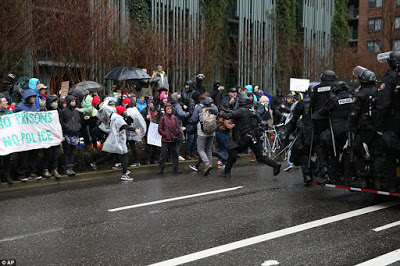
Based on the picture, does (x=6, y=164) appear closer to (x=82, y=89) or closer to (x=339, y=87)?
(x=82, y=89)

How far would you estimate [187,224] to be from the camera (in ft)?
25.0

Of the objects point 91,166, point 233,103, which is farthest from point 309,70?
point 91,166

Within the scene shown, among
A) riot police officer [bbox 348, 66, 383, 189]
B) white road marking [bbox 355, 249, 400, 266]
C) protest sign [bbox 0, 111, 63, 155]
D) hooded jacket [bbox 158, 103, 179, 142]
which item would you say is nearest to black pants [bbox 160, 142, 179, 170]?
hooded jacket [bbox 158, 103, 179, 142]

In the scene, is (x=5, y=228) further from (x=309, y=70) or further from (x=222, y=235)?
(x=309, y=70)

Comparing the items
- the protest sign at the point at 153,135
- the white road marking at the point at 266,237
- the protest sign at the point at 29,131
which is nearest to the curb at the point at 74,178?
the protest sign at the point at 153,135

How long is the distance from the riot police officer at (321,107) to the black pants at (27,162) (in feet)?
20.4

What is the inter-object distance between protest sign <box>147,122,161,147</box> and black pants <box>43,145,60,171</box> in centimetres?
270

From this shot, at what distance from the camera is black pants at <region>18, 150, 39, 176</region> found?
11672mm

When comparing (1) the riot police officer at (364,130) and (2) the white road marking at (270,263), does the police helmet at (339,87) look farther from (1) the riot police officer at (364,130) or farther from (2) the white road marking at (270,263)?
(2) the white road marking at (270,263)

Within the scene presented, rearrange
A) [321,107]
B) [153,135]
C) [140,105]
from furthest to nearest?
[140,105] < [153,135] < [321,107]

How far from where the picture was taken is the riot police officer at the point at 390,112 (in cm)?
831

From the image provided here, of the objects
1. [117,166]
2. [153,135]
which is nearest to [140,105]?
[153,135]

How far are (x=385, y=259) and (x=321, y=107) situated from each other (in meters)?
4.45

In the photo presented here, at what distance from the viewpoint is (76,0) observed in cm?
1720
